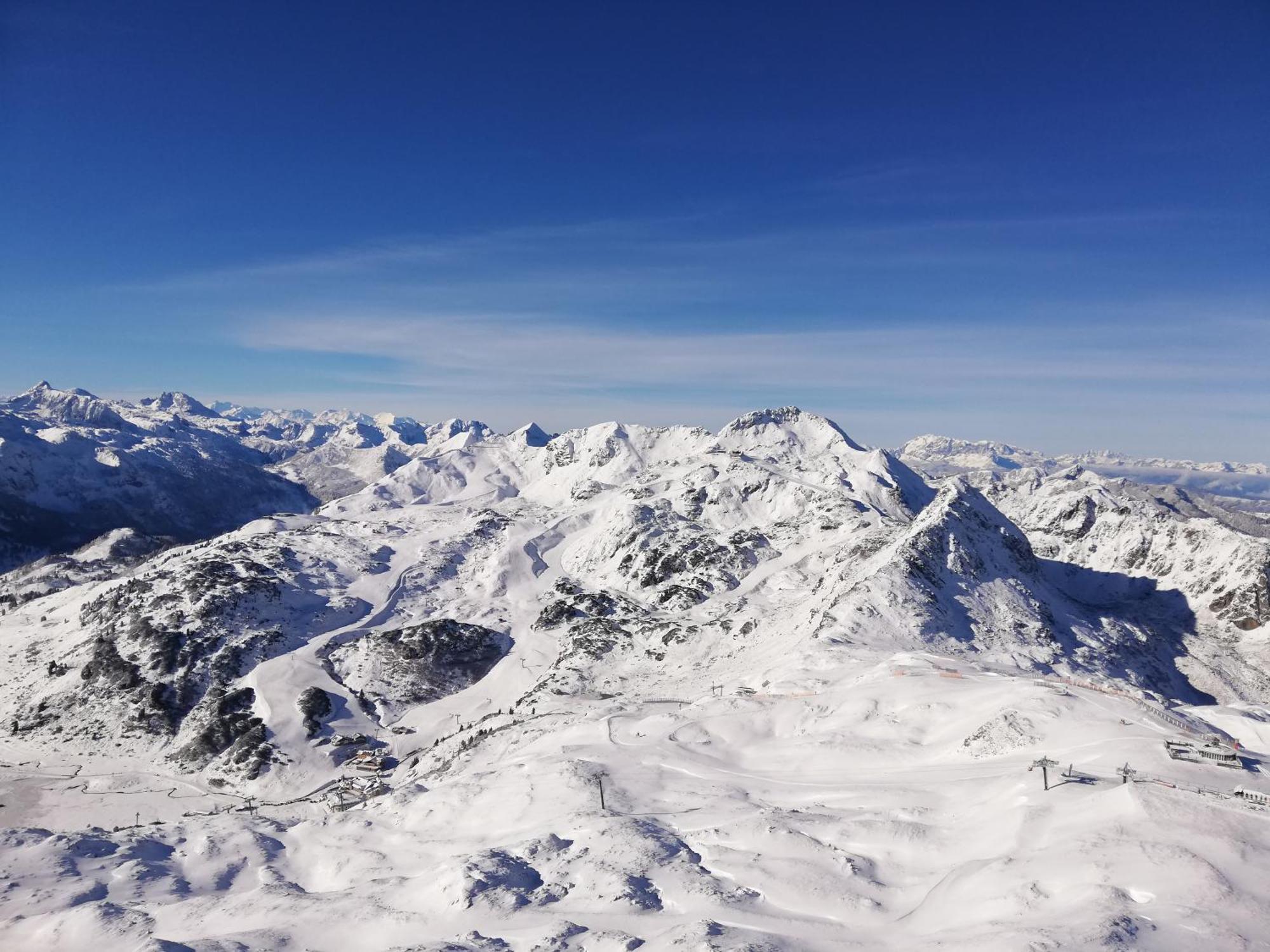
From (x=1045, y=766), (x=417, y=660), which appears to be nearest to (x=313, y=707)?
(x=417, y=660)

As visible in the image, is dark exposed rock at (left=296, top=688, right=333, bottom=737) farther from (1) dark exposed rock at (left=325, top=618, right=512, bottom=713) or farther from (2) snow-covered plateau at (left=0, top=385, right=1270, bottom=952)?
(1) dark exposed rock at (left=325, top=618, right=512, bottom=713)

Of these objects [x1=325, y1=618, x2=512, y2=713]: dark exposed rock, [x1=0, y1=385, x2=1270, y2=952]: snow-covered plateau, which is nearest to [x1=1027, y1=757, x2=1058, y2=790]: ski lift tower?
[x1=0, y1=385, x2=1270, y2=952]: snow-covered plateau

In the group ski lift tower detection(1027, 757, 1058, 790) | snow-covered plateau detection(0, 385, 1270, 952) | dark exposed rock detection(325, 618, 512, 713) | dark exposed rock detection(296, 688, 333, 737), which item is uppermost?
ski lift tower detection(1027, 757, 1058, 790)

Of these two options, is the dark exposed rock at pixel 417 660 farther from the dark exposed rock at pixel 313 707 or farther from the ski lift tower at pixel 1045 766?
the ski lift tower at pixel 1045 766

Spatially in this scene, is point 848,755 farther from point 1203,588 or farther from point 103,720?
point 1203,588

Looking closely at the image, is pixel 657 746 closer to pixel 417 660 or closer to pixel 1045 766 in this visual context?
pixel 1045 766

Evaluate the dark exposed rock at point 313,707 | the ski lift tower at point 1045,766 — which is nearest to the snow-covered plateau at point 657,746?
the ski lift tower at point 1045,766

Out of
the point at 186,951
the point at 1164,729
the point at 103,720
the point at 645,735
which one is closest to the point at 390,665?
the point at 103,720

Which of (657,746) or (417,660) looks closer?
(657,746)

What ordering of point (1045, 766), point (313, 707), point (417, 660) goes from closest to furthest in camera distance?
point (1045, 766) < point (313, 707) < point (417, 660)
